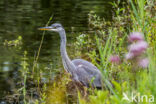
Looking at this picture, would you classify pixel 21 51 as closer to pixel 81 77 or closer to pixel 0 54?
pixel 0 54

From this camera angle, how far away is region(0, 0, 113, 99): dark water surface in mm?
6426

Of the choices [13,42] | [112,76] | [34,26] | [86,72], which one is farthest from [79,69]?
[34,26]

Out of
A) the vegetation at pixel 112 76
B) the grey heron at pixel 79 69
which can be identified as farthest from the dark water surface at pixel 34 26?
the grey heron at pixel 79 69

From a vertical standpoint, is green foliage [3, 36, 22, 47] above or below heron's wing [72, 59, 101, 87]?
above

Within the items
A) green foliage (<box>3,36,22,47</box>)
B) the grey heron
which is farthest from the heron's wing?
green foliage (<box>3,36,22,47</box>)

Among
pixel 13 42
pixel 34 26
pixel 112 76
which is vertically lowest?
pixel 112 76

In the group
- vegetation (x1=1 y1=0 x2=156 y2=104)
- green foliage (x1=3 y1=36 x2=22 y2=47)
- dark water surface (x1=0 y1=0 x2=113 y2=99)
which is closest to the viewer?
vegetation (x1=1 y1=0 x2=156 y2=104)

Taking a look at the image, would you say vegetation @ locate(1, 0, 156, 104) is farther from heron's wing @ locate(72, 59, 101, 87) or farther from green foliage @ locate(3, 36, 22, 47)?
heron's wing @ locate(72, 59, 101, 87)

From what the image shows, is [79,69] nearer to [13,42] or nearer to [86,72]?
[86,72]

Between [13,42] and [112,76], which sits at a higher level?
[13,42]

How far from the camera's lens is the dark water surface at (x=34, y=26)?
21.1ft

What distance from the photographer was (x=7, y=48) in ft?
24.4

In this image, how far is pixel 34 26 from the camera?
929 cm

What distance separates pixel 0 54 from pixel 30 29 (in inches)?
80.1
